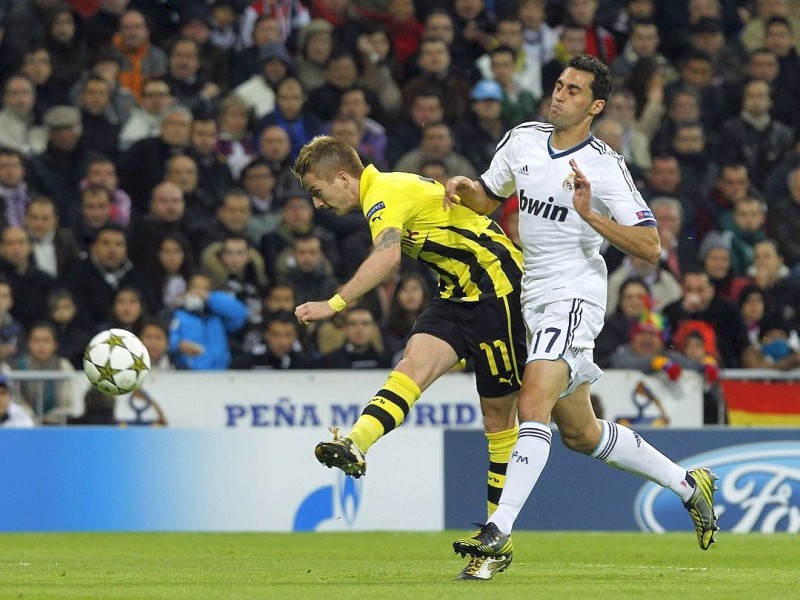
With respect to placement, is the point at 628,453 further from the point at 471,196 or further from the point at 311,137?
the point at 311,137

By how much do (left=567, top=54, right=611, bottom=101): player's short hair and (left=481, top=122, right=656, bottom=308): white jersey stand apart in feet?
0.79

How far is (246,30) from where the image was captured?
1778 cm

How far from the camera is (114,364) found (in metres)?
10.5

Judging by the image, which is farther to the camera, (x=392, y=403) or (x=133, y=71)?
(x=133, y=71)

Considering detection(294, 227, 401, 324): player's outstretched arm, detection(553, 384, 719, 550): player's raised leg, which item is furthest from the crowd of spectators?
detection(294, 227, 401, 324): player's outstretched arm

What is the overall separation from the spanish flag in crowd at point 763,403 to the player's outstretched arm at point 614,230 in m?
6.39

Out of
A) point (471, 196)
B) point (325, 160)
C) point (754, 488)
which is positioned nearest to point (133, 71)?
point (754, 488)

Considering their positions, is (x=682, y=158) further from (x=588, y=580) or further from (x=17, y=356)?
(x=588, y=580)

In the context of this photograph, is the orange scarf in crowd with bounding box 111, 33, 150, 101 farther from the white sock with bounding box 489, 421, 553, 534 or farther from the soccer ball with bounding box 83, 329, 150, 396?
the white sock with bounding box 489, 421, 553, 534

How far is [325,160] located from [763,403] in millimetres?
6795

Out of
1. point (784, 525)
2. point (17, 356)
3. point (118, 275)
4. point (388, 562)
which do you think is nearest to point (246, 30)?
point (118, 275)

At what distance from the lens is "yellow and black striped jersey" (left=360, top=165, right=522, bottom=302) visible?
9.02 m

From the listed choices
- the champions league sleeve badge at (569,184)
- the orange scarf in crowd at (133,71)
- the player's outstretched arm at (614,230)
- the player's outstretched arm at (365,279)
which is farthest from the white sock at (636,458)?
the orange scarf in crowd at (133,71)

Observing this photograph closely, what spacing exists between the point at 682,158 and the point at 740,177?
0.72 m
